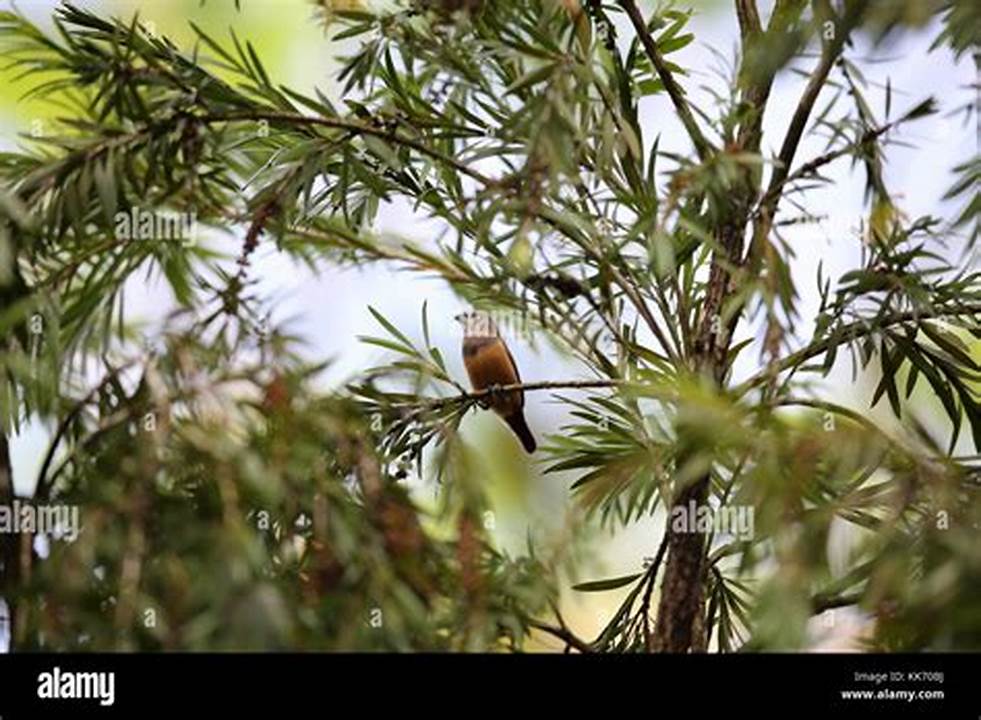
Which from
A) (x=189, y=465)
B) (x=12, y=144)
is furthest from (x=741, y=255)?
(x=12, y=144)

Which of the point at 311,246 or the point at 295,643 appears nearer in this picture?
the point at 295,643

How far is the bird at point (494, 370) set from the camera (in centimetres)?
168

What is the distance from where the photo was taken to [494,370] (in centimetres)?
169

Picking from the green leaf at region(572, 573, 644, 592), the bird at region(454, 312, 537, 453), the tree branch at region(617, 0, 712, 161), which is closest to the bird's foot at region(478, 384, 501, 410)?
the bird at region(454, 312, 537, 453)

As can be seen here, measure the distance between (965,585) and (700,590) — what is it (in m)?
0.28

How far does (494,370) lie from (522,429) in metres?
0.07

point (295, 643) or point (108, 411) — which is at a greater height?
point (108, 411)

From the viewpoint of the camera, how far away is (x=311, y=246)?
169 centimetres

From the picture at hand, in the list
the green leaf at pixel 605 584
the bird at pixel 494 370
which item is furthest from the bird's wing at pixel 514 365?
the green leaf at pixel 605 584

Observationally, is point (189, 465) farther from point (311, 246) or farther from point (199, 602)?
point (311, 246)

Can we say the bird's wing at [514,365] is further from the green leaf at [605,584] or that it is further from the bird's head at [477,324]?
the green leaf at [605,584]

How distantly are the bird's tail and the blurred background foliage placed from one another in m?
0.02
